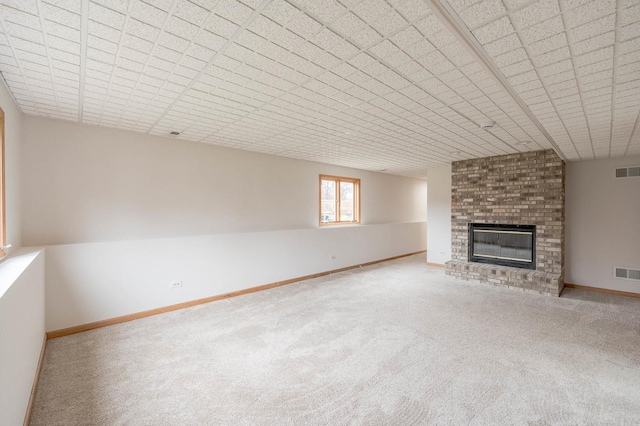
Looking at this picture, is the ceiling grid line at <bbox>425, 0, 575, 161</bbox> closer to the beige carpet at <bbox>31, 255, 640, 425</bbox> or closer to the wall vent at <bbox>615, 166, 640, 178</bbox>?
the beige carpet at <bbox>31, 255, 640, 425</bbox>

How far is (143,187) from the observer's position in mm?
3902

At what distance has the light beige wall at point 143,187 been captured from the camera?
3281mm

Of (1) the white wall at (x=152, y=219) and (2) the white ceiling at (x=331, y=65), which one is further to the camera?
(1) the white wall at (x=152, y=219)

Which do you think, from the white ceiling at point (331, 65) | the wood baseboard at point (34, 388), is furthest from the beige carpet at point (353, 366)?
the white ceiling at point (331, 65)

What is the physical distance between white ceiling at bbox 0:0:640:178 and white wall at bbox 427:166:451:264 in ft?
10.0

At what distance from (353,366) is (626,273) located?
5219 millimetres

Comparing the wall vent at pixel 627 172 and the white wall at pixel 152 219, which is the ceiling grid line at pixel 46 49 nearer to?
the white wall at pixel 152 219

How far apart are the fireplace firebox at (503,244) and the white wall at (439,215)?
90 cm

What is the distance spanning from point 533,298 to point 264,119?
468 cm

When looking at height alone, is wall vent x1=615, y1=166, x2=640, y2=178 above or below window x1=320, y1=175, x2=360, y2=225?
above

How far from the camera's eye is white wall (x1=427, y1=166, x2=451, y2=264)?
21.8 feet

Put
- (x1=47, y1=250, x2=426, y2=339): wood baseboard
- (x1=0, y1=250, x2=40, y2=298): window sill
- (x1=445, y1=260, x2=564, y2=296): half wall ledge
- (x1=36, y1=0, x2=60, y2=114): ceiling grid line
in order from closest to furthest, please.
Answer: (x1=36, y1=0, x2=60, y2=114): ceiling grid line, (x1=0, y1=250, x2=40, y2=298): window sill, (x1=47, y1=250, x2=426, y2=339): wood baseboard, (x1=445, y1=260, x2=564, y2=296): half wall ledge

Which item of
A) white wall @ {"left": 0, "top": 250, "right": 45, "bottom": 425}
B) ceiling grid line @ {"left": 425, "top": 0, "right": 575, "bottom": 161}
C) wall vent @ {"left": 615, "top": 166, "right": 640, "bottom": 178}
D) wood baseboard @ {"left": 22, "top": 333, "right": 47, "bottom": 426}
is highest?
ceiling grid line @ {"left": 425, "top": 0, "right": 575, "bottom": 161}

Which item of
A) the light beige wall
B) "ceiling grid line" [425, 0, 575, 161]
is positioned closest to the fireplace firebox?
"ceiling grid line" [425, 0, 575, 161]
